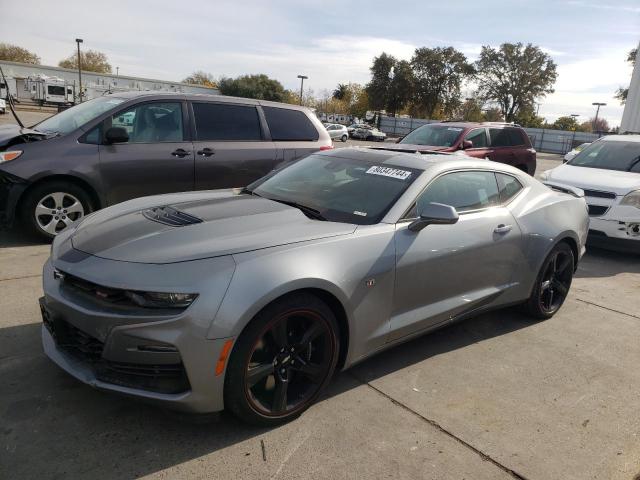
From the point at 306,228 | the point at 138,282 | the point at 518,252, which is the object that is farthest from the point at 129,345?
the point at 518,252

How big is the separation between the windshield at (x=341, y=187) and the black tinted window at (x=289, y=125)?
3.01m

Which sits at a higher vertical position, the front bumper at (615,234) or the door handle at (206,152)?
the door handle at (206,152)

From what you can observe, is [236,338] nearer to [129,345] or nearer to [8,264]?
[129,345]

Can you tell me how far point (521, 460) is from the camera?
263cm

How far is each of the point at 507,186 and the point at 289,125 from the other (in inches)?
145

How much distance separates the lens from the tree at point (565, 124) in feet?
268

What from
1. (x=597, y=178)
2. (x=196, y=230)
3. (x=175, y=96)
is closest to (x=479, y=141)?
(x=597, y=178)

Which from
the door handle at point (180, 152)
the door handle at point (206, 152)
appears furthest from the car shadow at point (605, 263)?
the door handle at point (180, 152)

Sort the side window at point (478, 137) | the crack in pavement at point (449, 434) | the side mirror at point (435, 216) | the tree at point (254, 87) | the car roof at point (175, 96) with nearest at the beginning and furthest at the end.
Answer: the crack in pavement at point (449, 434)
the side mirror at point (435, 216)
the car roof at point (175, 96)
the side window at point (478, 137)
the tree at point (254, 87)

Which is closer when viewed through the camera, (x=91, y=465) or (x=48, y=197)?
(x=91, y=465)

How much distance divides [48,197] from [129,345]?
383 cm

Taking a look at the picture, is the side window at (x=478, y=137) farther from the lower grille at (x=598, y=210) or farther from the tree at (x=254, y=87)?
the tree at (x=254, y=87)

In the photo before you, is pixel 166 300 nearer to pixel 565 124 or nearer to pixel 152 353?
pixel 152 353

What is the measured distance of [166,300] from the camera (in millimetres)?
2334
